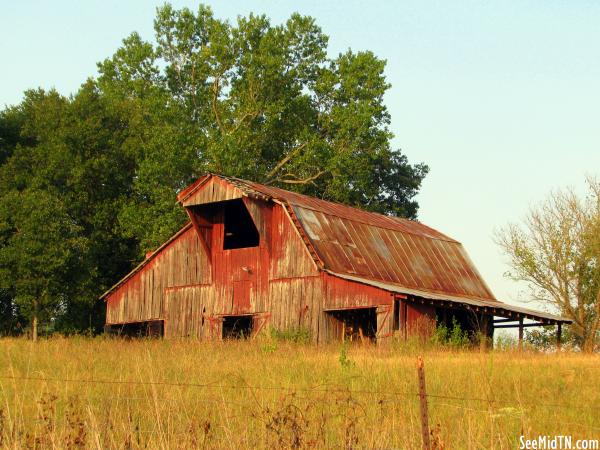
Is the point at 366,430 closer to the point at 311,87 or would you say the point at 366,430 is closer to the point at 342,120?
the point at 342,120

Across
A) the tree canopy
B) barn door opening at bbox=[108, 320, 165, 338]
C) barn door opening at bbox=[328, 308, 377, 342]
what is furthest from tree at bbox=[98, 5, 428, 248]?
barn door opening at bbox=[328, 308, 377, 342]

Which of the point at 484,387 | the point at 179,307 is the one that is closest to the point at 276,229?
the point at 179,307

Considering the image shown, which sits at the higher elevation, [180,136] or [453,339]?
[180,136]

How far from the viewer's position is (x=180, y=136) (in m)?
47.5

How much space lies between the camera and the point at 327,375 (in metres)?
16.7

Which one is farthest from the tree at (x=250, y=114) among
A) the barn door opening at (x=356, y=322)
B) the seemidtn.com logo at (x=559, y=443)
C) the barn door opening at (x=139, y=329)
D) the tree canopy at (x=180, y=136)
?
the seemidtn.com logo at (x=559, y=443)

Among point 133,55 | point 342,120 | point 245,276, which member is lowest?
point 245,276

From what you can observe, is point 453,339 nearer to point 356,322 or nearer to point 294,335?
point 356,322

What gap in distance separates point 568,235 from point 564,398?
28.2 meters

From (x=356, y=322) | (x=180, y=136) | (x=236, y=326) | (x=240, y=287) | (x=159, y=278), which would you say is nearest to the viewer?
(x=356, y=322)

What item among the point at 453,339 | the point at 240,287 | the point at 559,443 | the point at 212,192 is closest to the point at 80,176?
the point at 212,192

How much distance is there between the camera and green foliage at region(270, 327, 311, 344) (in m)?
29.9

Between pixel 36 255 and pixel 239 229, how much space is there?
30.0ft

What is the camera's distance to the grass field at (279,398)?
9.51m
